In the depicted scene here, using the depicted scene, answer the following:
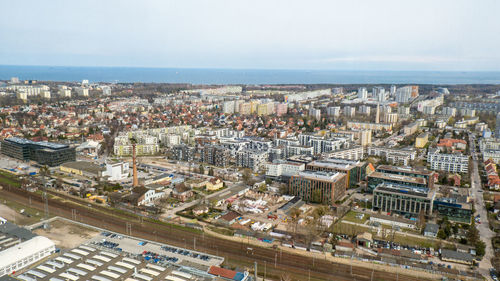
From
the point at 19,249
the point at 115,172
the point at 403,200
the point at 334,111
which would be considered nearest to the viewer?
the point at 19,249

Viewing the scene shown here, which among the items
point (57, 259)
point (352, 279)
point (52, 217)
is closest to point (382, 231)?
point (352, 279)

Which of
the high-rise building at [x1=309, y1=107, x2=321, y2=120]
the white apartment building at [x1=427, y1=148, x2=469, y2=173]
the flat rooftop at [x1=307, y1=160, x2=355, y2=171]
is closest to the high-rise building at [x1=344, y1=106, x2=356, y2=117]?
the high-rise building at [x1=309, y1=107, x2=321, y2=120]

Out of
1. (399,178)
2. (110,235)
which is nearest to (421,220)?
(399,178)

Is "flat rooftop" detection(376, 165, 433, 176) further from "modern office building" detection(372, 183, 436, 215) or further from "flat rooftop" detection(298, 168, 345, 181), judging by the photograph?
"flat rooftop" detection(298, 168, 345, 181)

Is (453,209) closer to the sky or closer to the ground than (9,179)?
closer to the sky

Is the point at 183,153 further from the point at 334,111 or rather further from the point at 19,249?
the point at 334,111
